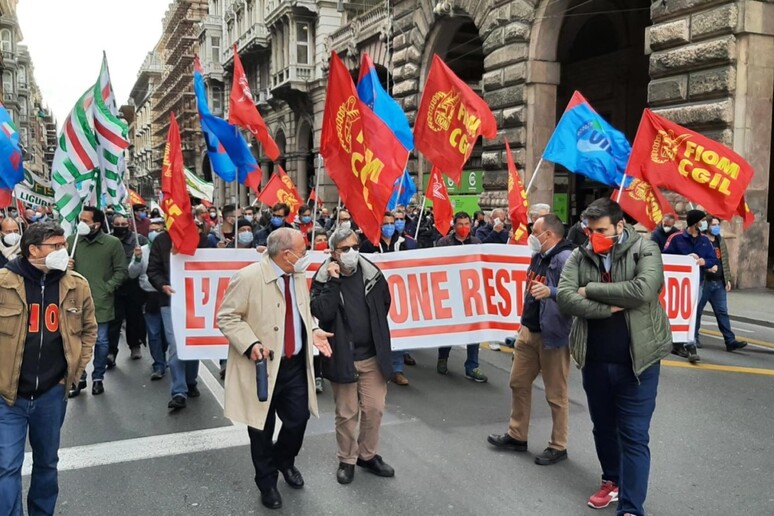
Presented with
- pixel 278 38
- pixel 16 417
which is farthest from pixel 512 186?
pixel 278 38

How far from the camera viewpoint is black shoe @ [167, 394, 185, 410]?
6121 millimetres

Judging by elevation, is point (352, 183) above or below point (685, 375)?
above

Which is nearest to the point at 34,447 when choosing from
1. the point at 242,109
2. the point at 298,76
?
the point at 242,109

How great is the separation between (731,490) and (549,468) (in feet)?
3.76

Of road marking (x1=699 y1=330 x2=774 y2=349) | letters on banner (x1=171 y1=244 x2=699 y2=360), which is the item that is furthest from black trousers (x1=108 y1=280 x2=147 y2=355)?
road marking (x1=699 y1=330 x2=774 y2=349)

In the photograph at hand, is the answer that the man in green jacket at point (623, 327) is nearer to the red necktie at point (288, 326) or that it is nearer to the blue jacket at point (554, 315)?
the blue jacket at point (554, 315)

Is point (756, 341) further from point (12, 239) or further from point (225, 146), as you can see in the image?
point (12, 239)

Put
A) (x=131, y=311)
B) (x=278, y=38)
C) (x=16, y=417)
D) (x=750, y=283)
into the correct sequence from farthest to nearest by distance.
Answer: (x=278, y=38) < (x=750, y=283) < (x=131, y=311) < (x=16, y=417)

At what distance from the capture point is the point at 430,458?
4863 mm

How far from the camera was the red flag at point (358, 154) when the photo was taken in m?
5.95

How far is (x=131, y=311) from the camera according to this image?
322 inches

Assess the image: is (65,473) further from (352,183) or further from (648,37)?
(648,37)

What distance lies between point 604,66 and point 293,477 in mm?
20938

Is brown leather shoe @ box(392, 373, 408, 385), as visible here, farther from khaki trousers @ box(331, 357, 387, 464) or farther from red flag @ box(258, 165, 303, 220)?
red flag @ box(258, 165, 303, 220)
